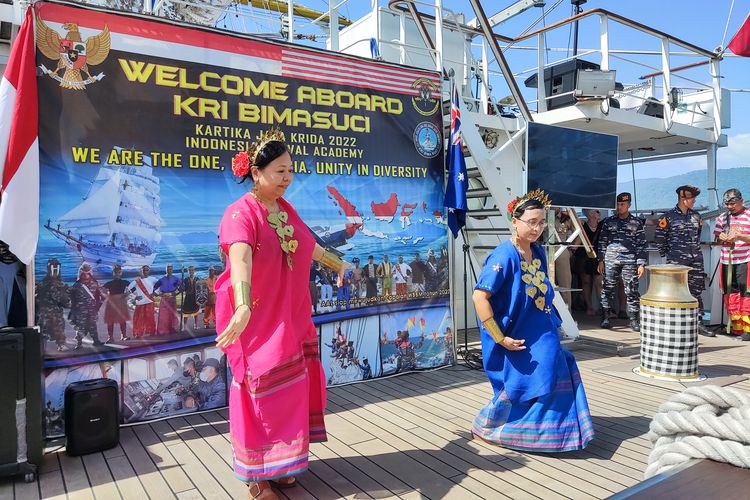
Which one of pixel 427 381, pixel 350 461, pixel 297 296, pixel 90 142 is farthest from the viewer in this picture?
pixel 427 381

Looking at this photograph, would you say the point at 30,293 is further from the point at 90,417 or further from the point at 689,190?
the point at 689,190

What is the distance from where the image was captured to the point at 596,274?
8.79m

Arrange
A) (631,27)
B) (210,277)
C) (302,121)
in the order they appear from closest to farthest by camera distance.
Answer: (210,277), (302,121), (631,27)

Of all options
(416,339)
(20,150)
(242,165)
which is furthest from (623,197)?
(20,150)

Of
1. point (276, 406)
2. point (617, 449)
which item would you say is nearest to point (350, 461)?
point (276, 406)

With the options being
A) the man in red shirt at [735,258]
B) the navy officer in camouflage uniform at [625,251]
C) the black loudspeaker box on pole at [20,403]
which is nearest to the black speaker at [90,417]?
the black loudspeaker box on pole at [20,403]

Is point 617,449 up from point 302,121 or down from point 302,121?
down

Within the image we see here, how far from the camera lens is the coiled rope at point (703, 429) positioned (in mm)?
949

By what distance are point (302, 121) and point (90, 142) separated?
1.64m

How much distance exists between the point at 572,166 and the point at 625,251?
1.65 meters

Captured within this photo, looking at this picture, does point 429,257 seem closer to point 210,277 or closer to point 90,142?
point 210,277

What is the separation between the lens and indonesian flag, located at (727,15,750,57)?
6.63 m

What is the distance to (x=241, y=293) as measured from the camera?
8.17 ft

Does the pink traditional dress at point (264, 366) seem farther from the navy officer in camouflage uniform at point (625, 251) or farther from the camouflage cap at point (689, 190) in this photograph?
the camouflage cap at point (689, 190)
